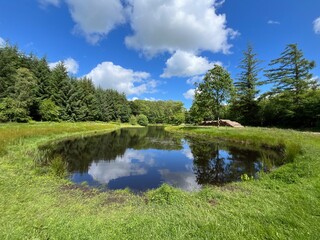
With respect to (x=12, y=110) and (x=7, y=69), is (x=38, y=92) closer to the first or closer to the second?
(x=7, y=69)

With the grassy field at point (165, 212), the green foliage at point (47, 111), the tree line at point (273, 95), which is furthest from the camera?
the green foliage at point (47, 111)

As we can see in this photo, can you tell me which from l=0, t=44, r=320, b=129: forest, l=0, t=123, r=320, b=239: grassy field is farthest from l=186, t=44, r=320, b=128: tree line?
l=0, t=123, r=320, b=239: grassy field

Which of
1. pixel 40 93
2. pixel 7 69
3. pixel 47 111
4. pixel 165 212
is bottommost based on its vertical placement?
pixel 165 212

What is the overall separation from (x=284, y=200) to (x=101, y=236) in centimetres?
490

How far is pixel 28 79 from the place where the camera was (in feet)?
137

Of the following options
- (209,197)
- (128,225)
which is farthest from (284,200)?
(128,225)

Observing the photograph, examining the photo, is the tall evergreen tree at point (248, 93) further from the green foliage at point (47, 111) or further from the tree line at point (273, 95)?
the green foliage at point (47, 111)

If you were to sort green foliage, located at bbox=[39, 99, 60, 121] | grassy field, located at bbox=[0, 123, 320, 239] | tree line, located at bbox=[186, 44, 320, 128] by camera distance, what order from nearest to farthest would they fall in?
1. grassy field, located at bbox=[0, 123, 320, 239]
2. tree line, located at bbox=[186, 44, 320, 128]
3. green foliage, located at bbox=[39, 99, 60, 121]

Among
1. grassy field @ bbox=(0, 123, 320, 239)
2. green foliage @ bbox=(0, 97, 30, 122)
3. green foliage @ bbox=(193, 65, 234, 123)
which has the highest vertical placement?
green foliage @ bbox=(193, 65, 234, 123)

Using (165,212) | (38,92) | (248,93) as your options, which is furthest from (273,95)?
(38,92)

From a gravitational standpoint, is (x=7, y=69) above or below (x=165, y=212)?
above

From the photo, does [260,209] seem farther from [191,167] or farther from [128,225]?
[191,167]

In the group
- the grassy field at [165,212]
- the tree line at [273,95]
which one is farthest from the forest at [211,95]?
the grassy field at [165,212]

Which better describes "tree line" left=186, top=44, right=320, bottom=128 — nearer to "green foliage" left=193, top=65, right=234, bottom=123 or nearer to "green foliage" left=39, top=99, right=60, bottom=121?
"green foliage" left=193, top=65, right=234, bottom=123
